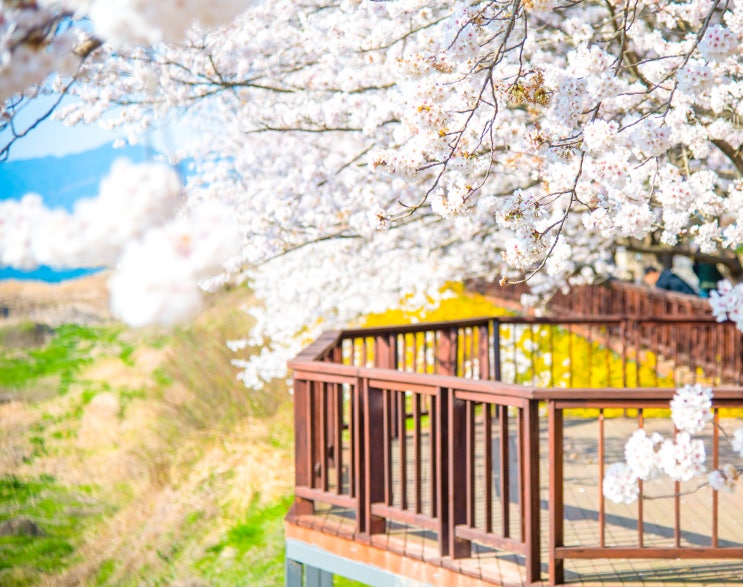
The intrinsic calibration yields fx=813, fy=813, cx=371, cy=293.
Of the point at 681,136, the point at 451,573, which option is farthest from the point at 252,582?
the point at 681,136

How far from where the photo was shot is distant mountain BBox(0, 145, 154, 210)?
181cm

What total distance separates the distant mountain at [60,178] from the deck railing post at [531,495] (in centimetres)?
220

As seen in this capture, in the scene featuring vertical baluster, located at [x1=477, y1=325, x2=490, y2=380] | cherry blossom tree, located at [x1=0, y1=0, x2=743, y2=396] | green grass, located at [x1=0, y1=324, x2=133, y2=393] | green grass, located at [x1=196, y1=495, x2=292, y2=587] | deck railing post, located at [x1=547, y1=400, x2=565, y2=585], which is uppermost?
cherry blossom tree, located at [x1=0, y1=0, x2=743, y2=396]

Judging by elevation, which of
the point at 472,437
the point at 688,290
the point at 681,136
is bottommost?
the point at 472,437

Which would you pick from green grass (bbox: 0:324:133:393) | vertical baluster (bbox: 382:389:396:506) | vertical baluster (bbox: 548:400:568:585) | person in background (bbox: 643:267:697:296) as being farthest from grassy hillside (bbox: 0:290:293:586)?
green grass (bbox: 0:324:133:393)

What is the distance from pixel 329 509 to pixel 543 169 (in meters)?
2.59

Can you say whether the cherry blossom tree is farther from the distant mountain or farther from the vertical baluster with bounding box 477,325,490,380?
the vertical baluster with bounding box 477,325,490,380

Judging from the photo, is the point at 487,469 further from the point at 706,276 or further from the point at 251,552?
the point at 706,276

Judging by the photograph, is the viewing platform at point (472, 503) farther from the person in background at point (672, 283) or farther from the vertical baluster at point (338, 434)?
the person in background at point (672, 283)

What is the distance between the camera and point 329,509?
5.36m

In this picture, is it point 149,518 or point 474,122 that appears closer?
point 474,122

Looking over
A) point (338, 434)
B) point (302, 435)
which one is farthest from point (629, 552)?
point (302, 435)

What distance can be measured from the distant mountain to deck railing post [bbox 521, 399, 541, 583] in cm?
220

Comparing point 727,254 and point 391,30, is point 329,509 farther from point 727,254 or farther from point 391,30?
point 727,254
